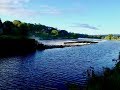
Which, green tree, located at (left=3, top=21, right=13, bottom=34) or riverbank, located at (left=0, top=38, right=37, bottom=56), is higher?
green tree, located at (left=3, top=21, right=13, bottom=34)

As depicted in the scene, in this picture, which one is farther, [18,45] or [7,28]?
[7,28]

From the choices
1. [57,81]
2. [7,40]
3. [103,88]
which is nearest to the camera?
[103,88]

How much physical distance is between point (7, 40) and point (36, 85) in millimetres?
100826

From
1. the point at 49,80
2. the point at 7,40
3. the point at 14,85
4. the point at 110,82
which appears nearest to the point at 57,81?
the point at 49,80

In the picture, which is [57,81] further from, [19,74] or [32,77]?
[19,74]

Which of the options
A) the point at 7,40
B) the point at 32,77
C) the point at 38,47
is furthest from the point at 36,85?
the point at 38,47

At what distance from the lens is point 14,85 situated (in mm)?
Answer: 64000

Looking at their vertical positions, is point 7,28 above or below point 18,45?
above

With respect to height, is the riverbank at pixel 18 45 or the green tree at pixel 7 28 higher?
the green tree at pixel 7 28

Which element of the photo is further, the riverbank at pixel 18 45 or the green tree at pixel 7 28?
the green tree at pixel 7 28

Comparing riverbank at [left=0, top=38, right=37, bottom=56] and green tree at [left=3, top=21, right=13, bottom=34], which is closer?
riverbank at [left=0, top=38, right=37, bottom=56]

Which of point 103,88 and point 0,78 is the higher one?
point 103,88

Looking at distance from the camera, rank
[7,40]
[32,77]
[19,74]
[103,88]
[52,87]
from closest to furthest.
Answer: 1. [103,88]
2. [52,87]
3. [32,77]
4. [19,74]
5. [7,40]

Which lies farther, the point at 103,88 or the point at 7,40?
the point at 7,40
